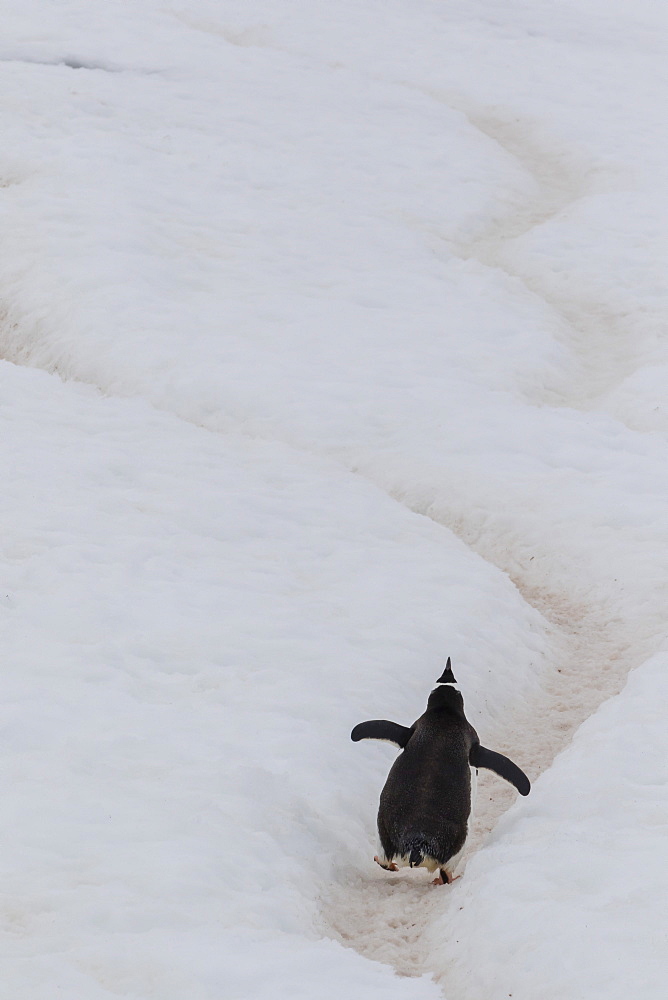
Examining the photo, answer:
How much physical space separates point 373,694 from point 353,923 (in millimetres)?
1995

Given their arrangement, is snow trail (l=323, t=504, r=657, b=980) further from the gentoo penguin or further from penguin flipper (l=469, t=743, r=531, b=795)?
penguin flipper (l=469, t=743, r=531, b=795)

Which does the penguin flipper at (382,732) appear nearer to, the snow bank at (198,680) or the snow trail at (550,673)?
the snow bank at (198,680)

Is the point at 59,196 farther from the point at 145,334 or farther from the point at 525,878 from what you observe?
the point at 525,878

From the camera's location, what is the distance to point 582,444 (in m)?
11.4

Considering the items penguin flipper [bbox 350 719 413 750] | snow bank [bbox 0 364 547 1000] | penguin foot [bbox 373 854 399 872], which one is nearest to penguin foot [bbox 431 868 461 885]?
penguin foot [bbox 373 854 399 872]

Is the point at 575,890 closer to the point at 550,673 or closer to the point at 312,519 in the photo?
the point at 550,673

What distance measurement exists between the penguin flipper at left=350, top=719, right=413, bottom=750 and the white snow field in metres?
0.49

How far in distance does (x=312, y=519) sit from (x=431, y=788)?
14.0 ft

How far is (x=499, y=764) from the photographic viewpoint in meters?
6.00

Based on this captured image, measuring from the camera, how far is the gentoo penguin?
5707 millimetres

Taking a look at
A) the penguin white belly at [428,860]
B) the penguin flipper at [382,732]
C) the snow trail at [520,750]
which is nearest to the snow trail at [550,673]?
the snow trail at [520,750]

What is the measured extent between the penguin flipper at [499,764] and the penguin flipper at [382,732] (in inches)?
15.9

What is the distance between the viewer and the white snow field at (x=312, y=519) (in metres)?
5.18

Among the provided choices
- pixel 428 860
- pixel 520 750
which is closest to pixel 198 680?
pixel 428 860
